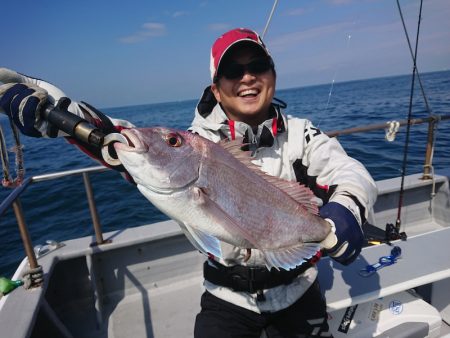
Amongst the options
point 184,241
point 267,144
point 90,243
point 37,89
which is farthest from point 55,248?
point 267,144

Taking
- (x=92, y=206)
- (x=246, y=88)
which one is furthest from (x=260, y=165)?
(x=92, y=206)

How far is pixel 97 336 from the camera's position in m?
3.66

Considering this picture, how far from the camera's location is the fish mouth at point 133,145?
65.1 inches

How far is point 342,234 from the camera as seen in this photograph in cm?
185

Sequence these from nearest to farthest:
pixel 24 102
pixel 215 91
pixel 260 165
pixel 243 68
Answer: pixel 24 102 → pixel 260 165 → pixel 243 68 → pixel 215 91

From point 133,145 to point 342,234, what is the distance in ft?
4.17

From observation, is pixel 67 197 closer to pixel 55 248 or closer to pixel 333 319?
pixel 55 248

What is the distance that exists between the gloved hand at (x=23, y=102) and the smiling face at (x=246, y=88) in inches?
47.5

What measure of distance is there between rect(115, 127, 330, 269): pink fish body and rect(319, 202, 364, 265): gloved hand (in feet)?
0.18

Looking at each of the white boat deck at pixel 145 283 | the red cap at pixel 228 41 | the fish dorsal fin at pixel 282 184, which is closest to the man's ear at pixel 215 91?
the red cap at pixel 228 41

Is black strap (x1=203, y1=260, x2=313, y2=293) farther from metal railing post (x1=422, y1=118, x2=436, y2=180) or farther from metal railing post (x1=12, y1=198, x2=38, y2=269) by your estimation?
metal railing post (x1=422, y1=118, x2=436, y2=180)

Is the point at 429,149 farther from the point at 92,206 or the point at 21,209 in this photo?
the point at 21,209

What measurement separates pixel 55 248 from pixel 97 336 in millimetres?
1123

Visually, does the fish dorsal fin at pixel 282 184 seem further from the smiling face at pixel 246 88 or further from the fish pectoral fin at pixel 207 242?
the smiling face at pixel 246 88
